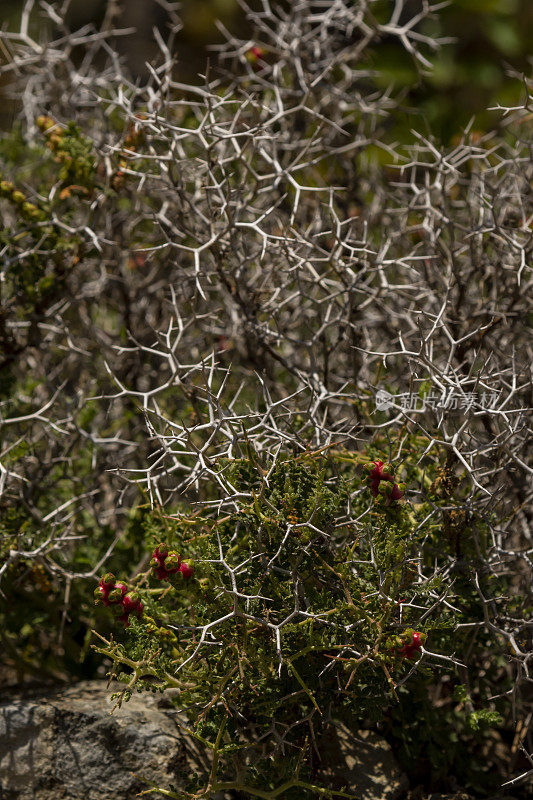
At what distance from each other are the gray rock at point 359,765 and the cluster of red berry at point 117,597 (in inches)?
22.1

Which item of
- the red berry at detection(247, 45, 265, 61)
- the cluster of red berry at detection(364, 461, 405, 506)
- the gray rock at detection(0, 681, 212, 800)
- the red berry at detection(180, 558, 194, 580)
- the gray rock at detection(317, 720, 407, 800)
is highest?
the red berry at detection(247, 45, 265, 61)

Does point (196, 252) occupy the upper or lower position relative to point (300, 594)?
upper

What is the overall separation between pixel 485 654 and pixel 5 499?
1339mm

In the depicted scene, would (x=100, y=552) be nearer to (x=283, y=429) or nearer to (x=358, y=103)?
(x=283, y=429)

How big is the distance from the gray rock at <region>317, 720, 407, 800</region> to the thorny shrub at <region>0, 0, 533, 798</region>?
0.05 meters

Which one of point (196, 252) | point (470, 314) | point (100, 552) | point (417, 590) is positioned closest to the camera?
point (417, 590)

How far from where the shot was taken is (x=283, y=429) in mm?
2111

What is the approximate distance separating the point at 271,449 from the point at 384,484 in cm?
41

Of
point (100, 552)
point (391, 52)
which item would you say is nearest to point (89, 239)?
point (100, 552)

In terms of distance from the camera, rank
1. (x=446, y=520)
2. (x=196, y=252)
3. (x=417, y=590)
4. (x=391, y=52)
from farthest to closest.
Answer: (x=391, y=52)
(x=196, y=252)
(x=446, y=520)
(x=417, y=590)

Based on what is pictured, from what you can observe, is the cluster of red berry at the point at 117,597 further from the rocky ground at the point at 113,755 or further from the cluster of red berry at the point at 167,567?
the rocky ground at the point at 113,755

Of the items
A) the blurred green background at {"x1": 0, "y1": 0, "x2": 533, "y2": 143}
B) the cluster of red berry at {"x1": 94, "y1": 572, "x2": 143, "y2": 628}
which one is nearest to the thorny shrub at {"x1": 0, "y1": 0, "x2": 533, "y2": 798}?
the cluster of red berry at {"x1": 94, "y1": 572, "x2": 143, "y2": 628}

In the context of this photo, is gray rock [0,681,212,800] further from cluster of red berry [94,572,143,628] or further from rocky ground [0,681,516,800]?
cluster of red berry [94,572,143,628]

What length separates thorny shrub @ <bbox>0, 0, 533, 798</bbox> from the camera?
1.77m
